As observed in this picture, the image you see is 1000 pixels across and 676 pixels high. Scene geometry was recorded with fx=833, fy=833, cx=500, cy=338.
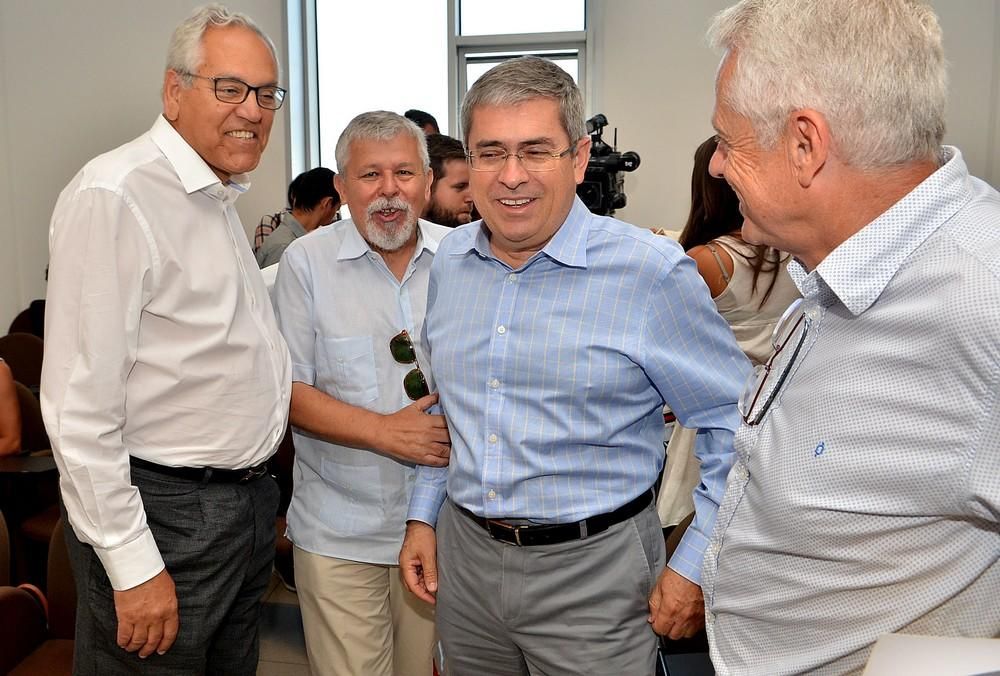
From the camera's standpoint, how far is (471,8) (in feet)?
21.1

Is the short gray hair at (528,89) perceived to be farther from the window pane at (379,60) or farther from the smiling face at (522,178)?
the window pane at (379,60)

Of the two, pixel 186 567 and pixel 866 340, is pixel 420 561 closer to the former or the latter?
pixel 186 567

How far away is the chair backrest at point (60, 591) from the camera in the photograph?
212 centimetres

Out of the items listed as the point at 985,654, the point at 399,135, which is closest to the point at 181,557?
the point at 399,135

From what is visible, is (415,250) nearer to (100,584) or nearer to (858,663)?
(100,584)

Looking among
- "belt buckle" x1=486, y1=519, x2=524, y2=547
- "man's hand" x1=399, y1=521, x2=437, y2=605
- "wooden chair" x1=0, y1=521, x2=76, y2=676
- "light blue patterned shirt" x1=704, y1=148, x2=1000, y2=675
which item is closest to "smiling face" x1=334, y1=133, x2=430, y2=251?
"man's hand" x1=399, y1=521, x2=437, y2=605

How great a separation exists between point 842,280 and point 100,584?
57.0 inches

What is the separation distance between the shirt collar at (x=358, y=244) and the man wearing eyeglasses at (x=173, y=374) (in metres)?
0.29

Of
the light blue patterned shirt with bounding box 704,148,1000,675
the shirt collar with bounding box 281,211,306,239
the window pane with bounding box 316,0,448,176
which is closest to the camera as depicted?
the light blue patterned shirt with bounding box 704,148,1000,675

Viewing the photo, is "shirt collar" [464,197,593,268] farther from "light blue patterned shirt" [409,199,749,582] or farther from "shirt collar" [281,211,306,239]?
"shirt collar" [281,211,306,239]

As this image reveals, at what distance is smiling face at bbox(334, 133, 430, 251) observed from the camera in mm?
2076

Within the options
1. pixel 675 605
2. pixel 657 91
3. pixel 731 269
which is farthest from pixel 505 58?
pixel 675 605

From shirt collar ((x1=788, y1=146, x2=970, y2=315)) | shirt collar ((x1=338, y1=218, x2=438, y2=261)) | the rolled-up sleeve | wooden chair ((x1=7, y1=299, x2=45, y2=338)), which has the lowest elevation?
wooden chair ((x1=7, y1=299, x2=45, y2=338))

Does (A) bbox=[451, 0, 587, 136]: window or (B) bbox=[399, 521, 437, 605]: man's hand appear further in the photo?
(A) bbox=[451, 0, 587, 136]: window
